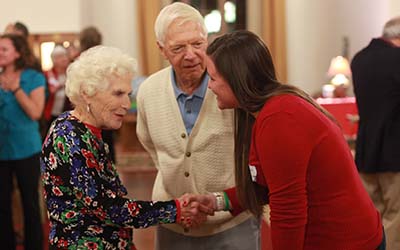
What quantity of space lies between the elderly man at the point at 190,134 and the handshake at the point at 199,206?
0.07 metres

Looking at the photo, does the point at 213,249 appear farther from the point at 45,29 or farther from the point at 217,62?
the point at 45,29

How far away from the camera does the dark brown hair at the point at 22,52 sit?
167 inches

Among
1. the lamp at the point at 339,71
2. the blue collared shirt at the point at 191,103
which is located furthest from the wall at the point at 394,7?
the blue collared shirt at the point at 191,103

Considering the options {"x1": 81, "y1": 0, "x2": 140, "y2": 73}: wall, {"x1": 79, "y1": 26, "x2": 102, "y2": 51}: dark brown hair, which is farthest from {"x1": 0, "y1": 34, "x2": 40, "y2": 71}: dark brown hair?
{"x1": 81, "y1": 0, "x2": 140, "y2": 73}: wall

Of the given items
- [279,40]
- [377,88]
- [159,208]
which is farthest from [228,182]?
[279,40]

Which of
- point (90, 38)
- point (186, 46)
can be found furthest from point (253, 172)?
point (90, 38)

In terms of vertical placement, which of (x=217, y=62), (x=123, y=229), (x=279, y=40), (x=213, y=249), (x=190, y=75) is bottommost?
(x=279, y=40)

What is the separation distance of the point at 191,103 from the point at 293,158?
27.8 inches

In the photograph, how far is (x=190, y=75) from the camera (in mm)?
2285

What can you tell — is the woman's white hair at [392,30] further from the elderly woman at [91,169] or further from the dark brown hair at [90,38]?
the elderly woman at [91,169]

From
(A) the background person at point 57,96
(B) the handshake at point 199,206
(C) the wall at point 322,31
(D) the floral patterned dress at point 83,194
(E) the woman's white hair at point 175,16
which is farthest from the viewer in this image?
(C) the wall at point 322,31

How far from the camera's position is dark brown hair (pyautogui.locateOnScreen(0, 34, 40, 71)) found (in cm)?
425

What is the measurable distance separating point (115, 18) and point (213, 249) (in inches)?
304

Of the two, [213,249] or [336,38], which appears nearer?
[213,249]
